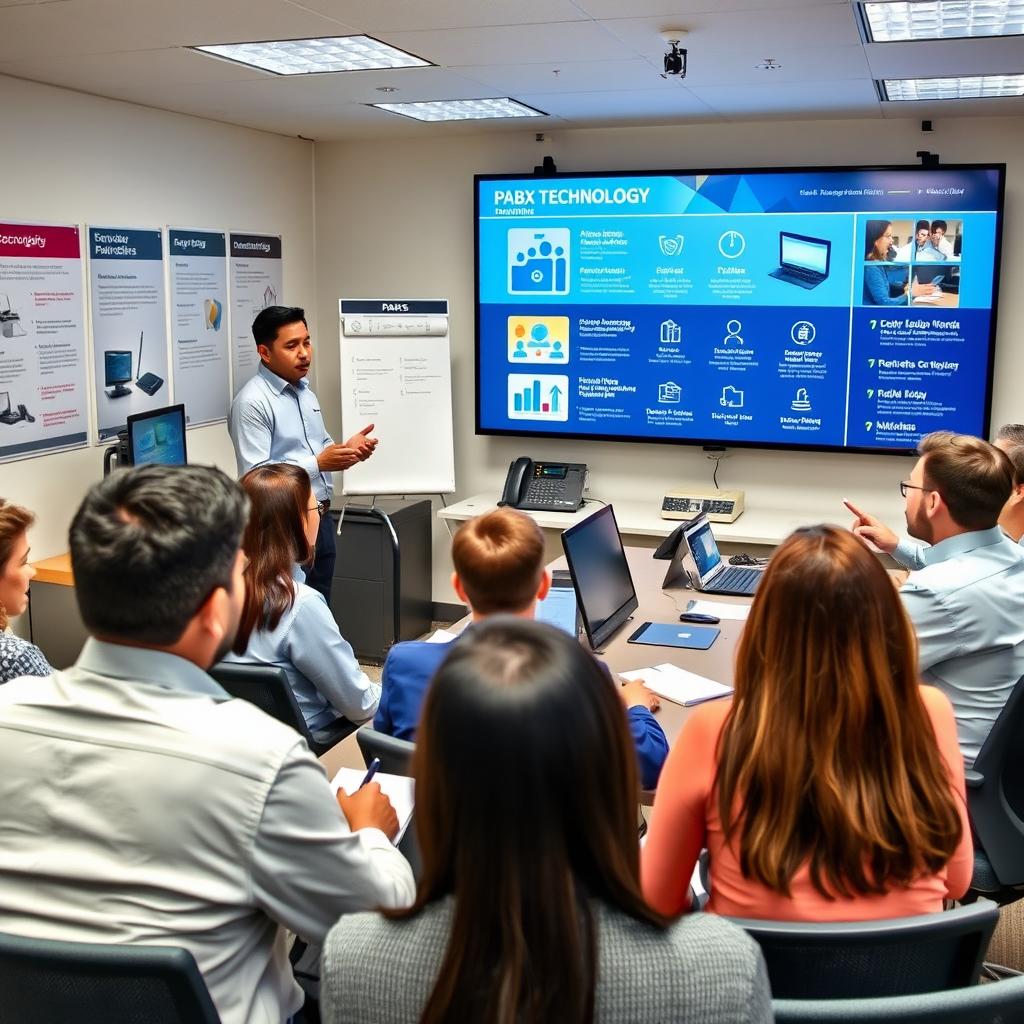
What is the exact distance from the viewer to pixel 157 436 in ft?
15.1

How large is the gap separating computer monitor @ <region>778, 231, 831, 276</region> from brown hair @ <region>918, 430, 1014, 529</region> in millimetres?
2791

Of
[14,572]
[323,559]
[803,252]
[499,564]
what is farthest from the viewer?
[803,252]

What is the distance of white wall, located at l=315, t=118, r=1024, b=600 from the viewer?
5.21 meters

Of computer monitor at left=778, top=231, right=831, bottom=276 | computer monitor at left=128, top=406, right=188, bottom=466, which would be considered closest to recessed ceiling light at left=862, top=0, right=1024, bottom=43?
computer monitor at left=778, top=231, right=831, bottom=276

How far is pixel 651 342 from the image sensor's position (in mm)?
5707

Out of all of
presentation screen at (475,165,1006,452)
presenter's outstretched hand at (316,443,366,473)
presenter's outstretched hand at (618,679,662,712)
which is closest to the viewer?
presenter's outstretched hand at (618,679,662,712)

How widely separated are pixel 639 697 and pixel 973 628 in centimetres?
77

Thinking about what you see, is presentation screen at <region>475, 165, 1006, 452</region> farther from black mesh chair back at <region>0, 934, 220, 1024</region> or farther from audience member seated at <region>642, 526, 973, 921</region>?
black mesh chair back at <region>0, 934, 220, 1024</region>

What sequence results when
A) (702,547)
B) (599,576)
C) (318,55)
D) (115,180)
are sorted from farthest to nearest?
(115,180), (318,55), (702,547), (599,576)

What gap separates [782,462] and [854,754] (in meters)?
4.25

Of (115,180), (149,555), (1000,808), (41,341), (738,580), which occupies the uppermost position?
(115,180)

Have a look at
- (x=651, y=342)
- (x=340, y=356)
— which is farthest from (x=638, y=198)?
(x=340, y=356)

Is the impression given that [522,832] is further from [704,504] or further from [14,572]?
[704,504]

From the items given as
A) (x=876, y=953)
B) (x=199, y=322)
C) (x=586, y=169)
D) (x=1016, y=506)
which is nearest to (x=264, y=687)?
(x=876, y=953)
